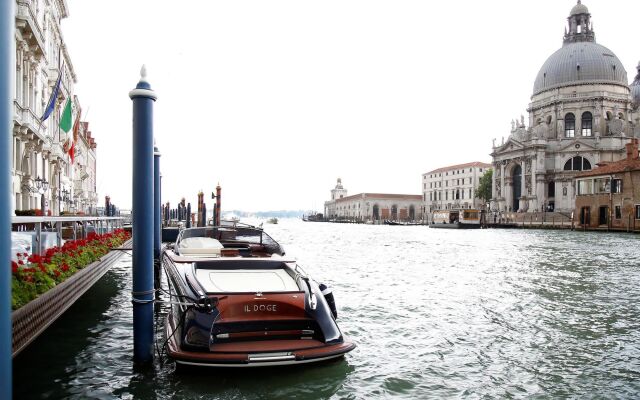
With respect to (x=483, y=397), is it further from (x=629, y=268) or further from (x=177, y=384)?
(x=629, y=268)

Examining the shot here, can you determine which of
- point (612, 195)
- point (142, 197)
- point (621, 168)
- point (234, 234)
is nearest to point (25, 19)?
point (234, 234)

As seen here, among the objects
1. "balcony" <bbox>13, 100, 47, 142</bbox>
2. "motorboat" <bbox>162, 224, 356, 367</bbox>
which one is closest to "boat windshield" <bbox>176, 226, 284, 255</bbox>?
"motorboat" <bbox>162, 224, 356, 367</bbox>

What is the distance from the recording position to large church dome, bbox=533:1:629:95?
3157 inches

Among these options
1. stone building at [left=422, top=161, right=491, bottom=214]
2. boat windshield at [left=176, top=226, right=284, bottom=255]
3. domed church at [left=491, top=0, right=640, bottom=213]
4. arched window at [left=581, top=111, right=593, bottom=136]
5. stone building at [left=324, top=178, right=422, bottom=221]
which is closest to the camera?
boat windshield at [left=176, top=226, right=284, bottom=255]

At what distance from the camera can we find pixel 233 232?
39.0 feet

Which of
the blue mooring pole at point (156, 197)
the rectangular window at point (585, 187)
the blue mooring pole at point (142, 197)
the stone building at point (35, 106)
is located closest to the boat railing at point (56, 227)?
the blue mooring pole at point (142, 197)

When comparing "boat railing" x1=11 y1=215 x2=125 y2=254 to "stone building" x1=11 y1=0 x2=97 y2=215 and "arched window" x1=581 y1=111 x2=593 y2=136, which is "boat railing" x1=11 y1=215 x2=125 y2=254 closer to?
"stone building" x1=11 y1=0 x2=97 y2=215

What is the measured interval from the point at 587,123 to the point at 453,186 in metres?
42.6

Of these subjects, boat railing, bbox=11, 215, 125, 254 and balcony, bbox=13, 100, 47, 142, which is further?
balcony, bbox=13, 100, 47, 142

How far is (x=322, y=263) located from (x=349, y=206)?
131149mm

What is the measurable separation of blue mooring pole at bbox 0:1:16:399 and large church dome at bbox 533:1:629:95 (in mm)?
91478

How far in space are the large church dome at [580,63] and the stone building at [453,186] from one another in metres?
29.7

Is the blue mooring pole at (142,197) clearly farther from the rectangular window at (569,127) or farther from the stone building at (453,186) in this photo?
the stone building at (453,186)

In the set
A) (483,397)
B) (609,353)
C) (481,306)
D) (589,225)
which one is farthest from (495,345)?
(589,225)
